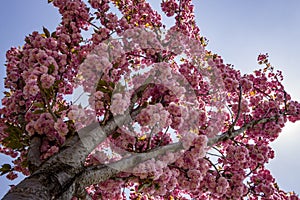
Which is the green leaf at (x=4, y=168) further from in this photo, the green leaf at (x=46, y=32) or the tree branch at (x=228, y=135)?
the tree branch at (x=228, y=135)

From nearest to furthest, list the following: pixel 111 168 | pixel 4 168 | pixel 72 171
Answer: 1. pixel 72 171
2. pixel 111 168
3. pixel 4 168

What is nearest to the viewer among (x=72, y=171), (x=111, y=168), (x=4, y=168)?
(x=72, y=171)

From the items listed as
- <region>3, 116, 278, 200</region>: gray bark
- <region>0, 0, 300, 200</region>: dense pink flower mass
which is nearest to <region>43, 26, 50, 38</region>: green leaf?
<region>0, 0, 300, 200</region>: dense pink flower mass

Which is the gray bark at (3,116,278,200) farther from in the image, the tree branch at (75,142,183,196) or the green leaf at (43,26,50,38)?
the green leaf at (43,26,50,38)

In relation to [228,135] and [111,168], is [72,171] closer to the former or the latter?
[111,168]

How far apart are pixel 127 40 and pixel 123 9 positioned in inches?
89.5

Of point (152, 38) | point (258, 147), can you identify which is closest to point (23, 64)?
point (152, 38)

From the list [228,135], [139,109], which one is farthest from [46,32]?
[228,135]

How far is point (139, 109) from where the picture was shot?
5723 mm

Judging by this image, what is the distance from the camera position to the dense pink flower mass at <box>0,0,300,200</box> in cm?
459

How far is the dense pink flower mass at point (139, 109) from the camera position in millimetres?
4586

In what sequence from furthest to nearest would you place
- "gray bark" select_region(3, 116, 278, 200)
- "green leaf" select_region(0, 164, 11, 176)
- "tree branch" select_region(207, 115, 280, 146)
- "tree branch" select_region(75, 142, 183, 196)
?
"tree branch" select_region(207, 115, 280, 146), "green leaf" select_region(0, 164, 11, 176), "tree branch" select_region(75, 142, 183, 196), "gray bark" select_region(3, 116, 278, 200)

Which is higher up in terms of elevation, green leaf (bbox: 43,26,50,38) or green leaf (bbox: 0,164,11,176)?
green leaf (bbox: 43,26,50,38)

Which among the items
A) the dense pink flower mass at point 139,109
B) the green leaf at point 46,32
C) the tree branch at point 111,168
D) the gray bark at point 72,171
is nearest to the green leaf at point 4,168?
the dense pink flower mass at point 139,109
